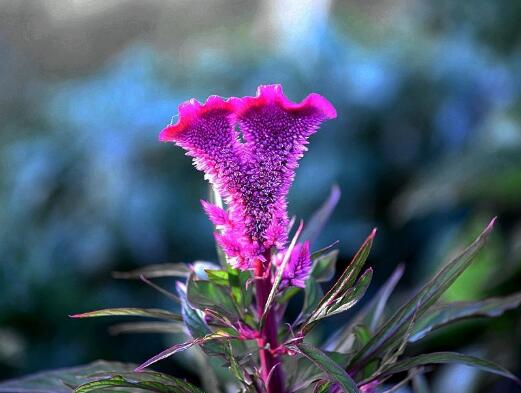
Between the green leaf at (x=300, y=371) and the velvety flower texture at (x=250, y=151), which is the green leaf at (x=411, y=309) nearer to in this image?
the green leaf at (x=300, y=371)

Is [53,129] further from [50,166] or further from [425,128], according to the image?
[425,128]

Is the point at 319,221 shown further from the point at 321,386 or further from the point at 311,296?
the point at 321,386

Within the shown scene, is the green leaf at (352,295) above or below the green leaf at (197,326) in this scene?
below

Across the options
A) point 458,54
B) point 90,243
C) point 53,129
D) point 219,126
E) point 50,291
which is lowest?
point 219,126

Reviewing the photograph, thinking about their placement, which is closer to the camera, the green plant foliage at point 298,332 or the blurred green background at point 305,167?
the green plant foliage at point 298,332

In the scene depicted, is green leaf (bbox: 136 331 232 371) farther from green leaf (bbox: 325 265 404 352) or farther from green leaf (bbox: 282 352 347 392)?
green leaf (bbox: 325 265 404 352)

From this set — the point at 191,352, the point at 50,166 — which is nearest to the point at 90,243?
the point at 50,166

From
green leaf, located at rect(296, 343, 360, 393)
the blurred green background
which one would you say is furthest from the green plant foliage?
the blurred green background

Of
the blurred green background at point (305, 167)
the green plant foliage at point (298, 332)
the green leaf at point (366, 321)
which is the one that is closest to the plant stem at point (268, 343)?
the green plant foliage at point (298, 332)

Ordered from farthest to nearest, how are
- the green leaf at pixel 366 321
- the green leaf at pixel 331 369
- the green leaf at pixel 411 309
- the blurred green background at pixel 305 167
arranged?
the blurred green background at pixel 305 167 < the green leaf at pixel 366 321 < the green leaf at pixel 411 309 < the green leaf at pixel 331 369
